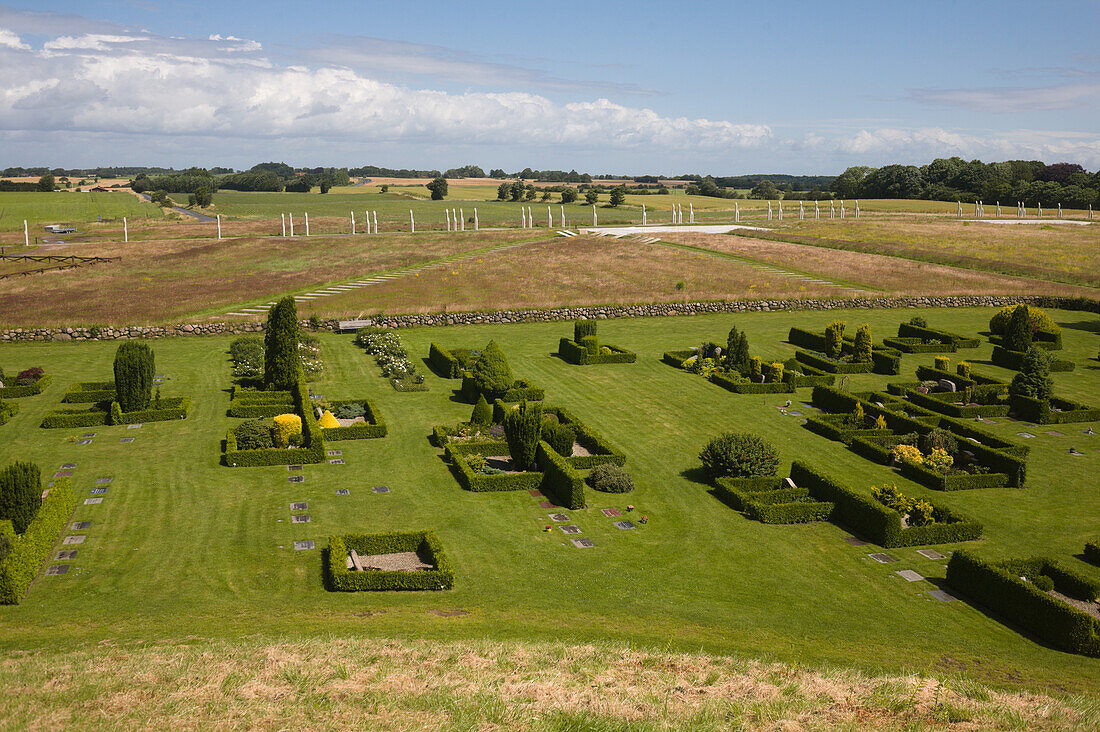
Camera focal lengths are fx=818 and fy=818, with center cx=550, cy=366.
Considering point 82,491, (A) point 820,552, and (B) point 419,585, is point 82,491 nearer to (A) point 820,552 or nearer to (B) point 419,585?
(B) point 419,585

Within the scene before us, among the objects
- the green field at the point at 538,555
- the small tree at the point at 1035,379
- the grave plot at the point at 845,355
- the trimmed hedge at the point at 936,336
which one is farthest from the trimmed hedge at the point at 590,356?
the small tree at the point at 1035,379

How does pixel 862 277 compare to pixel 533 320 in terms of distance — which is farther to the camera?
pixel 862 277

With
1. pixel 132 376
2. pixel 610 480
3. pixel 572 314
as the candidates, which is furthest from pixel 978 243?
pixel 132 376

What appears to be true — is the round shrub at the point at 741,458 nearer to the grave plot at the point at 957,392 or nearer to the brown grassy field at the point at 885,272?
the grave plot at the point at 957,392

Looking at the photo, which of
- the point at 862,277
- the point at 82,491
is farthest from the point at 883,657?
the point at 862,277

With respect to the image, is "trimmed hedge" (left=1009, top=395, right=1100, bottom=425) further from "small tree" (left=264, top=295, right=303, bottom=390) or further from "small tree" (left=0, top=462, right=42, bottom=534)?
"small tree" (left=0, top=462, right=42, bottom=534)

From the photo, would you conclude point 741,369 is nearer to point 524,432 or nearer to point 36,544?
point 524,432
